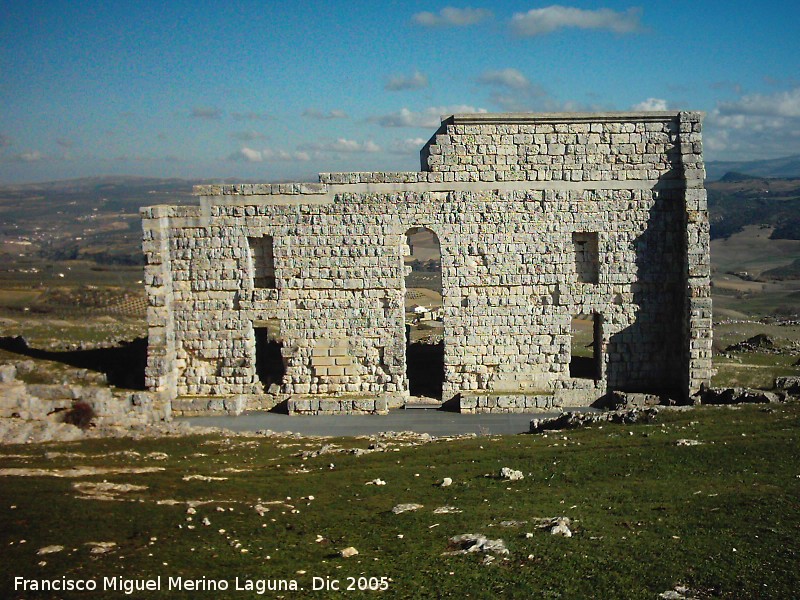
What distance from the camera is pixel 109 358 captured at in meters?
26.9

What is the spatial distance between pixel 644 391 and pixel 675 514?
12.6 meters

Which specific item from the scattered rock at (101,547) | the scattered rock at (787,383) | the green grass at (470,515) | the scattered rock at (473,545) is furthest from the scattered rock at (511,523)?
the scattered rock at (787,383)

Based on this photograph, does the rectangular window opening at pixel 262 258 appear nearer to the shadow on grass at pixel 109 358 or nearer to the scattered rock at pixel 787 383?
the shadow on grass at pixel 109 358

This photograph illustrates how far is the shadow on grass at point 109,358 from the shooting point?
80.7ft

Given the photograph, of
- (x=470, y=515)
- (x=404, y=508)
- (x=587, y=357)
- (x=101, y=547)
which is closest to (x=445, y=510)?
(x=470, y=515)

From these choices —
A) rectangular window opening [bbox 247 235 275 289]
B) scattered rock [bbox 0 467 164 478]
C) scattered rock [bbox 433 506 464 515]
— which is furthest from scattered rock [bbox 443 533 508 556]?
rectangular window opening [bbox 247 235 275 289]

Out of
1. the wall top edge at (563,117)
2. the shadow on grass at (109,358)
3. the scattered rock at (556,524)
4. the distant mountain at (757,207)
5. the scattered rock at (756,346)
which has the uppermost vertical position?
the distant mountain at (757,207)

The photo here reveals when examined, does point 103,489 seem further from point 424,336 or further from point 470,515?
point 424,336

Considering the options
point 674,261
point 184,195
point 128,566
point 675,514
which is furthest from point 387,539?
point 184,195

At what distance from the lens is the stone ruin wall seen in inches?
898

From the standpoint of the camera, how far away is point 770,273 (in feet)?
268

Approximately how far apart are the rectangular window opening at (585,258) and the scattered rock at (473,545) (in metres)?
Result: 14.2

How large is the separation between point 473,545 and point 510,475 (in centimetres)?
415

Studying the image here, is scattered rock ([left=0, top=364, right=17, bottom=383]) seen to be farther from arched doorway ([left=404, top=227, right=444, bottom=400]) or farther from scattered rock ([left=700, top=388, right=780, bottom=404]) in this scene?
scattered rock ([left=700, top=388, right=780, bottom=404])
